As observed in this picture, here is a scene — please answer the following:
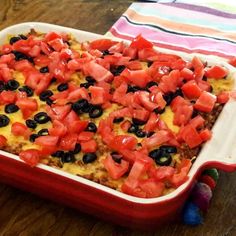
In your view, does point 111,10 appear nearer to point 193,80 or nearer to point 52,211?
point 193,80

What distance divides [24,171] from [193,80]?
0.46 m

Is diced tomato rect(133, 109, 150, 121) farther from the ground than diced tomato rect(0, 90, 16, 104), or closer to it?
closer to it

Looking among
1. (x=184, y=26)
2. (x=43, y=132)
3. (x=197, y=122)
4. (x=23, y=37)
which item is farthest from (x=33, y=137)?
(x=184, y=26)

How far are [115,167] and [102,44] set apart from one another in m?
0.48

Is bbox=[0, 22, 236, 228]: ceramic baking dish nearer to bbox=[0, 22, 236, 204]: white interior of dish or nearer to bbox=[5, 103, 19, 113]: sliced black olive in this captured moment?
bbox=[0, 22, 236, 204]: white interior of dish

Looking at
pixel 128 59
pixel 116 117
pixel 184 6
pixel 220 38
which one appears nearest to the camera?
pixel 116 117

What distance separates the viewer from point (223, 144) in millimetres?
1056

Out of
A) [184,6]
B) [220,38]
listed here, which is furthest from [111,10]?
[220,38]

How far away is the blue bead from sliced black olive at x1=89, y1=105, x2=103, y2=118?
276 mm

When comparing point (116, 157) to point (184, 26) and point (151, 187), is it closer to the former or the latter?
point (151, 187)

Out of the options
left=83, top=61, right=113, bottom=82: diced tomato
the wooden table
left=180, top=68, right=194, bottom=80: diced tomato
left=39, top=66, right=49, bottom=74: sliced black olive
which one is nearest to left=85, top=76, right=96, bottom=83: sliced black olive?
left=83, top=61, right=113, bottom=82: diced tomato

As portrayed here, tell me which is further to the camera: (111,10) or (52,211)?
(111,10)

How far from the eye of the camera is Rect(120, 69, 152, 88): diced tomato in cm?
125

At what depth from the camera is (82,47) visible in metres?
1.40
